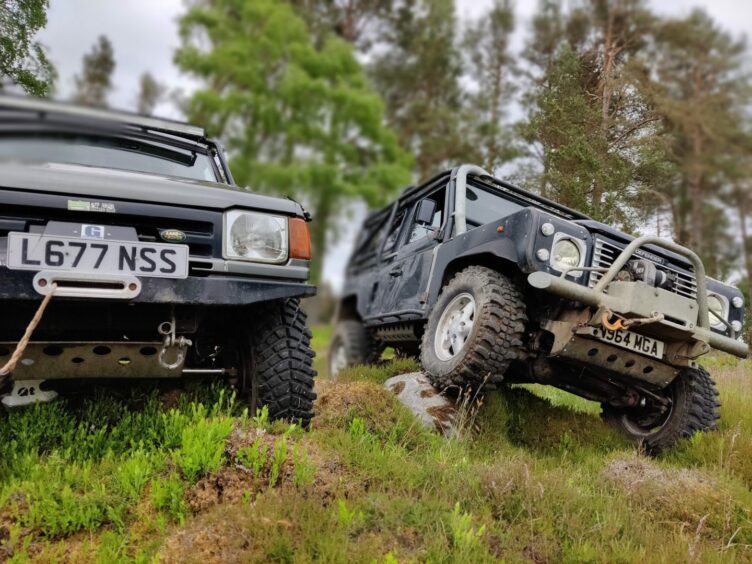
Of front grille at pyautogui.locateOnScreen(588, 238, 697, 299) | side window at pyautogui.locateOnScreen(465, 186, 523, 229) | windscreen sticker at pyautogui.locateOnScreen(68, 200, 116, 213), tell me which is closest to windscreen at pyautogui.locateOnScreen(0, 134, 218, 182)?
windscreen sticker at pyautogui.locateOnScreen(68, 200, 116, 213)

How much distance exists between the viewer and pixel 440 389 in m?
3.81

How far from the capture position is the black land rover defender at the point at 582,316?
322 centimetres

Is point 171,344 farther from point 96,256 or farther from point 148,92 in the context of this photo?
point 148,92

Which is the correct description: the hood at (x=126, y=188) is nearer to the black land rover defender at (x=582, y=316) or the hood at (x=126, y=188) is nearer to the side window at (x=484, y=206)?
the black land rover defender at (x=582, y=316)

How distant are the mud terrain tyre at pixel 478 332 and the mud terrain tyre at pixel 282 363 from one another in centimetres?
102

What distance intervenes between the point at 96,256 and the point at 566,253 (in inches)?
99.0

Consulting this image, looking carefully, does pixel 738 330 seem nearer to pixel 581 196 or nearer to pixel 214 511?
pixel 581 196

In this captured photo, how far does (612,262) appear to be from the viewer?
350 centimetres

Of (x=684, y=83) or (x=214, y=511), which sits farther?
(x=684, y=83)

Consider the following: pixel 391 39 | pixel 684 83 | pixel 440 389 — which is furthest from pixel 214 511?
pixel 391 39

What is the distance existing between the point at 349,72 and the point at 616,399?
46.2 feet

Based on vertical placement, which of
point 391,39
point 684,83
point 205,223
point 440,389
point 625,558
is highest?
point 391,39

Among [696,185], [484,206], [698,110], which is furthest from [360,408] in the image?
[698,110]

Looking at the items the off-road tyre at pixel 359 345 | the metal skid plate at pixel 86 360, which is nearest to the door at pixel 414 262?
the off-road tyre at pixel 359 345
